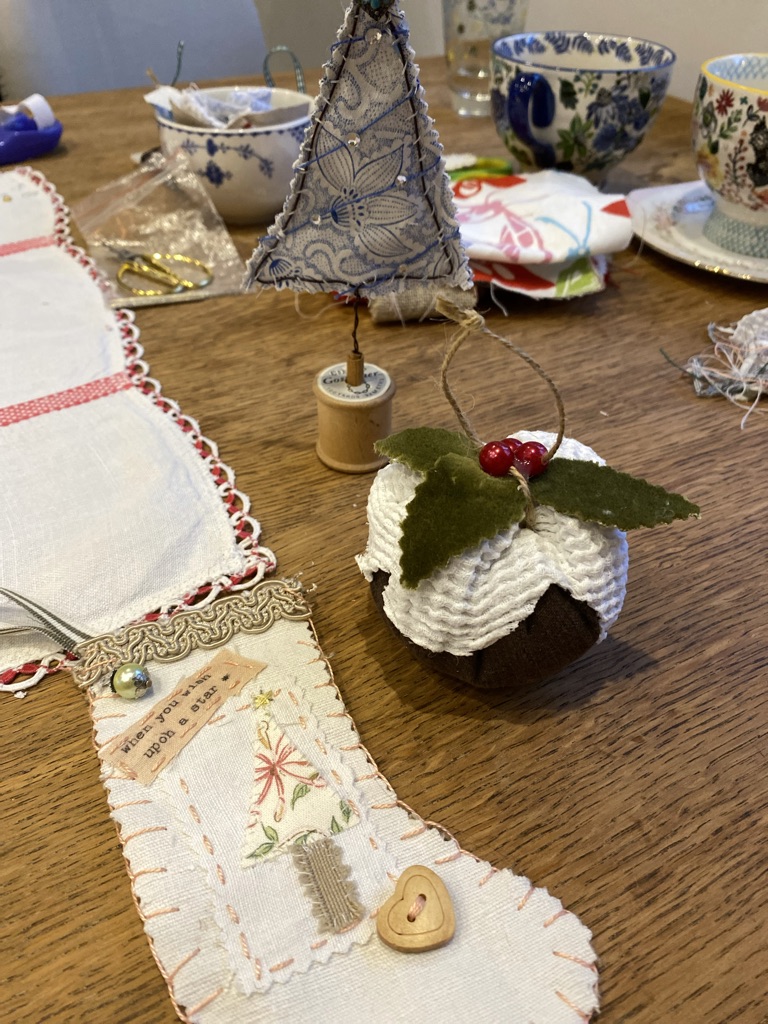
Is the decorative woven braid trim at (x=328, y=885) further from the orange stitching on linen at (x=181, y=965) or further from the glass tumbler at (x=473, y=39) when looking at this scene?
the glass tumbler at (x=473, y=39)

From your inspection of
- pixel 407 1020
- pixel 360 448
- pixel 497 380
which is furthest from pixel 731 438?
pixel 407 1020

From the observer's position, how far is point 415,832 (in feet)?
1.15

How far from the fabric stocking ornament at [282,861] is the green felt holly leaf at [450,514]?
0.10m

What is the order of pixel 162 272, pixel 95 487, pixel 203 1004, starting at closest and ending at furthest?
pixel 203 1004 → pixel 95 487 → pixel 162 272

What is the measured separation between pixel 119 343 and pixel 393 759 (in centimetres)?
46

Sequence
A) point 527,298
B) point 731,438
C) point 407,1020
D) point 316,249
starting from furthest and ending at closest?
point 527,298
point 731,438
point 316,249
point 407,1020

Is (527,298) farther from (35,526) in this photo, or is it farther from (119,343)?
(35,526)

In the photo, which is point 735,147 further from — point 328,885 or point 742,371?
point 328,885

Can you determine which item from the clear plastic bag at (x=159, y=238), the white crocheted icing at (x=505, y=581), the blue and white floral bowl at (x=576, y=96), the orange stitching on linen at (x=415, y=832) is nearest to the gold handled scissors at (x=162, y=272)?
the clear plastic bag at (x=159, y=238)

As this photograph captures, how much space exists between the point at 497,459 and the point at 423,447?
1.7 inches

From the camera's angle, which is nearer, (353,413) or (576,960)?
(576,960)

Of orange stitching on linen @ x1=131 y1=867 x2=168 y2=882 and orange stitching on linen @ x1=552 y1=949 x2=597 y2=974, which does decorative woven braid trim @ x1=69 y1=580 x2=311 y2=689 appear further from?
orange stitching on linen @ x1=552 y1=949 x2=597 y2=974

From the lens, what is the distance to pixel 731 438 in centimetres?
61

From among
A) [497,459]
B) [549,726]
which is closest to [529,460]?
[497,459]
